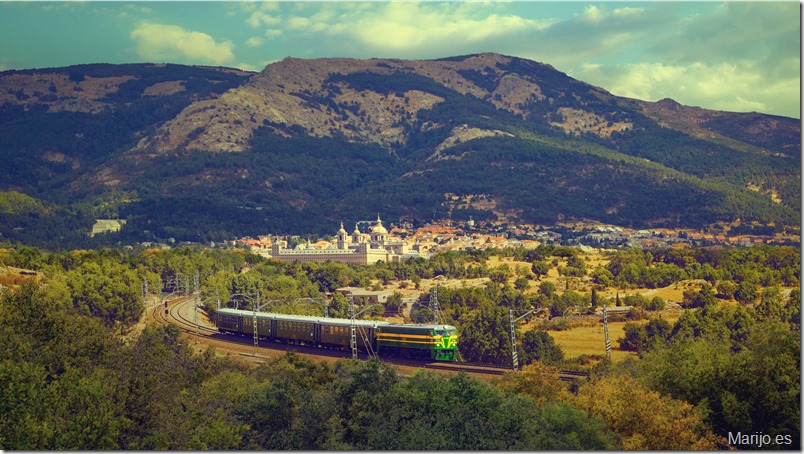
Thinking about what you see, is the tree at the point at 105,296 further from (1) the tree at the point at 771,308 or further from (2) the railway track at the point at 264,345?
(1) the tree at the point at 771,308

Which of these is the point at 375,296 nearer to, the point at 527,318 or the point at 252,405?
the point at 527,318

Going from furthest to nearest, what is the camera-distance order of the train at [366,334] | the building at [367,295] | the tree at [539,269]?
the tree at [539,269] < the building at [367,295] < the train at [366,334]

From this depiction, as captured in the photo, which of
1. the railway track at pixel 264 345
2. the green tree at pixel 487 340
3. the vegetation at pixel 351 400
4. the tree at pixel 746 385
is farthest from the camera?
the green tree at pixel 487 340

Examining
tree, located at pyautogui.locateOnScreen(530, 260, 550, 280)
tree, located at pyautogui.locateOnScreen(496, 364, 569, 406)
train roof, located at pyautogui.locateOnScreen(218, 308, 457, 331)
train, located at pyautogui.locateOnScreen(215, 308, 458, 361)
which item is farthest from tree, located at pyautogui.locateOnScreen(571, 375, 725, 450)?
tree, located at pyautogui.locateOnScreen(530, 260, 550, 280)

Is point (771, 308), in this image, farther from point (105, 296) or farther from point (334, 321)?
point (105, 296)

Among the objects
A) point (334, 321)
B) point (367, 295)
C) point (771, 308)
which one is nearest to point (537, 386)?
point (334, 321)

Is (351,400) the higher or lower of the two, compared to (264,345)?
higher

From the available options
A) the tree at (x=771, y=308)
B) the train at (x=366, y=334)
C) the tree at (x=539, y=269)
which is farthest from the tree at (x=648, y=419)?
the tree at (x=539, y=269)
